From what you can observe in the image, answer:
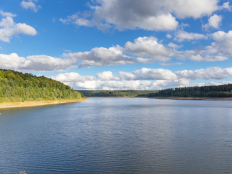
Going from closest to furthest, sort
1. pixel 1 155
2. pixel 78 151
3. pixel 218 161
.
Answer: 1. pixel 218 161
2. pixel 1 155
3. pixel 78 151

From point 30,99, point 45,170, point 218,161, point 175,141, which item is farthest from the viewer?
point 30,99

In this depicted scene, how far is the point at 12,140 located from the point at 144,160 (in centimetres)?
1912

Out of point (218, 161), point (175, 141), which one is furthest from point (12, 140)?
point (218, 161)

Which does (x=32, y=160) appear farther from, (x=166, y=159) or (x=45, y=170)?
(x=166, y=159)

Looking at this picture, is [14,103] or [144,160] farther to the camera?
[14,103]

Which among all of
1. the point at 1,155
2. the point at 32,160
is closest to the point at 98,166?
the point at 32,160

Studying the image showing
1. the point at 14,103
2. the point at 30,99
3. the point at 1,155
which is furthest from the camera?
the point at 30,99

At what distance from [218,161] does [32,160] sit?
18.4 meters

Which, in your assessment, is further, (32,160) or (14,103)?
(14,103)

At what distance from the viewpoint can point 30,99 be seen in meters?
106

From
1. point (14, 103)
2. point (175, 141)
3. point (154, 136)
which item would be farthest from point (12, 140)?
point (14, 103)

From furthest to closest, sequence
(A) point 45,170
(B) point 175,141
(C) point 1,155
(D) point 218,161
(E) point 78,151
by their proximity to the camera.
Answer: (B) point 175,141
(E) point 78,151
(C) point 1,155
(D) point 218,161
(A) point 45,170

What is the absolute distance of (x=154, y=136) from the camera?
27047 millimetres

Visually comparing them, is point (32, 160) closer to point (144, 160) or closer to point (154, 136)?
point (144, 160)
